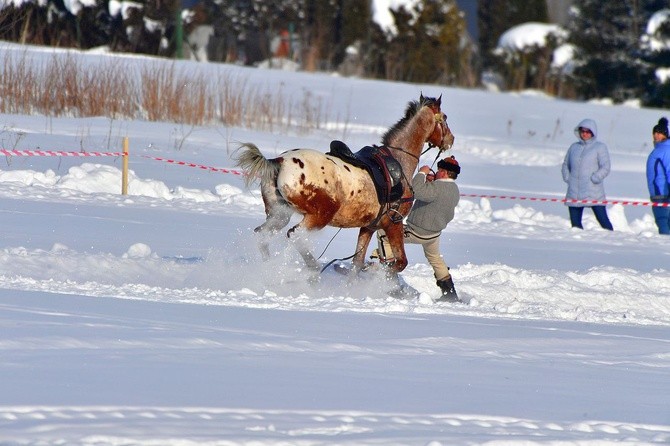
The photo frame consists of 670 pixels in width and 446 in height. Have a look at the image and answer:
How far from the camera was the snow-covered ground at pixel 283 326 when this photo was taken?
484 cm

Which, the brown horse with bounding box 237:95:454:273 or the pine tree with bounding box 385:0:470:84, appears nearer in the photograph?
the brown horse with bounding box 237:95:454:273

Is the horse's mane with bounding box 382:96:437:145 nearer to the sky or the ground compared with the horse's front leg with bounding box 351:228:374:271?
nearer to the sky

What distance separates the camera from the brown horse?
8453 millimetres

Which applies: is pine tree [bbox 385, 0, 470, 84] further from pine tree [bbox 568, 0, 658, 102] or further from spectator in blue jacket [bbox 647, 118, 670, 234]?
spectator in blue jacket [bbox 647, 118, 670, 234]

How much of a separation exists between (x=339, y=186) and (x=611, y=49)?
27052mm

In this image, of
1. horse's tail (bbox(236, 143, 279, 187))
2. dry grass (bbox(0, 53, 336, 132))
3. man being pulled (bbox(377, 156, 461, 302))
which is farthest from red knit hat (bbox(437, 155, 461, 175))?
dry grass (bbox(0, 53, 336, 132))

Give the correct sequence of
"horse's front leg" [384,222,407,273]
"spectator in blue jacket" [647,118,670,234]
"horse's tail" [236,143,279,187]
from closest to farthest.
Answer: "horse's tail" [236,143,279,187] < "horse's front leg" [384,222,407,273] < "spectator in blue jacket" [647,118,670,234]

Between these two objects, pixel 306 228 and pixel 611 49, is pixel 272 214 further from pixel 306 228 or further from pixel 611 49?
pixel 611 49

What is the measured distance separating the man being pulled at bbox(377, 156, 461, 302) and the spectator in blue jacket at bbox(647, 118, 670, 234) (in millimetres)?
5637

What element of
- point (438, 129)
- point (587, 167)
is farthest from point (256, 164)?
point (587, 167)

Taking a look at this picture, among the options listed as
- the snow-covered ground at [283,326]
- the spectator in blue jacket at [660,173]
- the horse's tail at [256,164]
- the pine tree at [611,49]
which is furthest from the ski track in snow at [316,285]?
the pine tree at [611,49]

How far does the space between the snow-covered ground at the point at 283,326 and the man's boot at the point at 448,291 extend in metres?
0.27

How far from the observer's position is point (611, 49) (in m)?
34.1

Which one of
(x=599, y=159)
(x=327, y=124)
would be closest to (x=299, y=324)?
(x=599, y=159)
